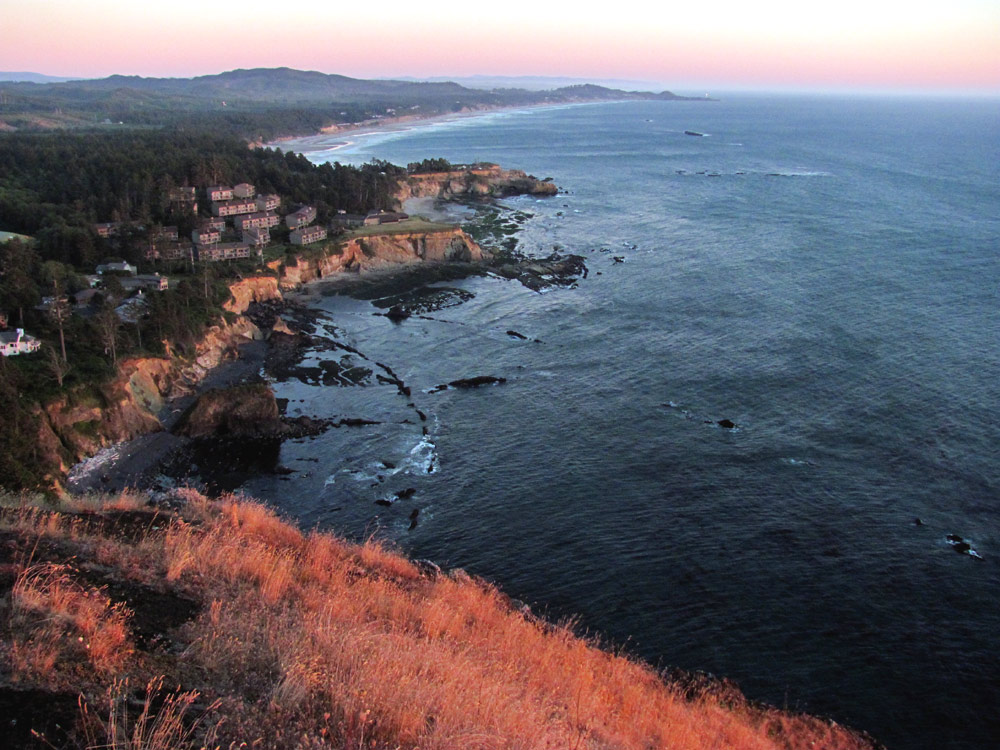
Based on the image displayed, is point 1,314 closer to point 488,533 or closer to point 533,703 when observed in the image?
point 488,533

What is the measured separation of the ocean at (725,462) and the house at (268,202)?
22497 mm

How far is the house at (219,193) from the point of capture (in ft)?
272

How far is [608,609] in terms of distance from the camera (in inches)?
979

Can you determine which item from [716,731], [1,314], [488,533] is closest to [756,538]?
[488,533]

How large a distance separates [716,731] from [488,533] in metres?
15.4

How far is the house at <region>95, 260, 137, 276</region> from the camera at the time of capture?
56281 millimetres

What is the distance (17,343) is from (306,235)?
37958 mm

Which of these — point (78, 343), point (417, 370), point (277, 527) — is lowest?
point (417, 370)

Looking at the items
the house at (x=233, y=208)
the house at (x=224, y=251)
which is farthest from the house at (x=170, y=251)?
the house at (x=233, y=208)

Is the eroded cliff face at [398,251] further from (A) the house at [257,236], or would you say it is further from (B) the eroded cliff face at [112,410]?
(B) the eroded cliff face at [112,410]

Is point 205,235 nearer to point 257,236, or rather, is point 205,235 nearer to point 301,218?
point 257,236

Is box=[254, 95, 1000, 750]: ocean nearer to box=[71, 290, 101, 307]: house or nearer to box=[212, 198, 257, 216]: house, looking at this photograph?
box=[71, 290, 101, 307]: house

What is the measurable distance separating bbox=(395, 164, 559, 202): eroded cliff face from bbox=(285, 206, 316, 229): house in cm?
3292

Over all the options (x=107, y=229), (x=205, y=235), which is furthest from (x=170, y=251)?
(x=107, y=229)
